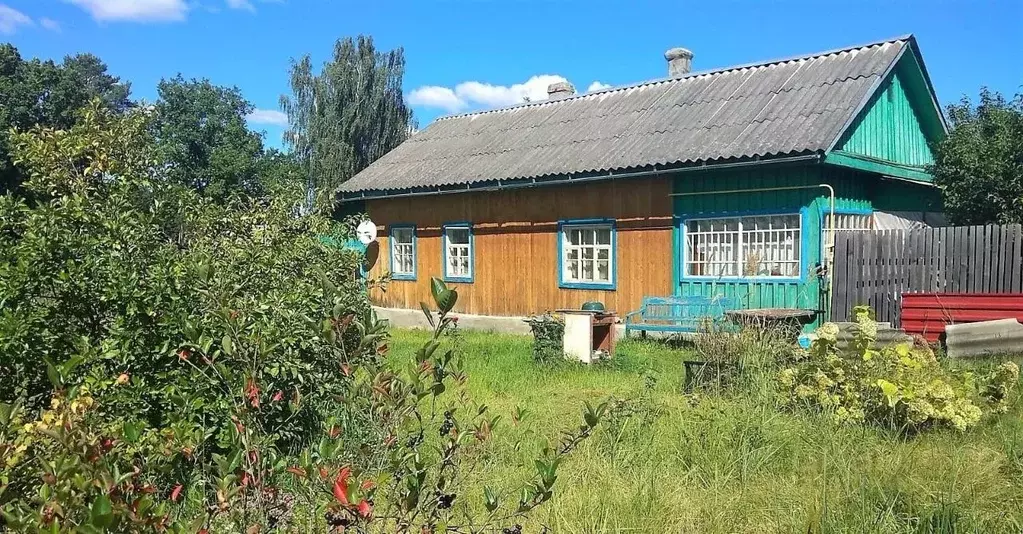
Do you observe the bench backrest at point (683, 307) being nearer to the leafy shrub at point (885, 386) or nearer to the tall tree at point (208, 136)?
the leafy shrub at point (885, 386)

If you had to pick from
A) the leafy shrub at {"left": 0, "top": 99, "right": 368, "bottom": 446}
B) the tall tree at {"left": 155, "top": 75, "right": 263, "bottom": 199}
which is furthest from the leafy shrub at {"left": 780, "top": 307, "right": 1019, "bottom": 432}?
the tall tree at {"left": 155, "top": 75, "right": 263, "bottom": 199}

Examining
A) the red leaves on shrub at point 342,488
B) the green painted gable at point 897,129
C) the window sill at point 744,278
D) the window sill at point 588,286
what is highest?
the green painted gable at point 897,129

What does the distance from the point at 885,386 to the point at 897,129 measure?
8941 millimetres

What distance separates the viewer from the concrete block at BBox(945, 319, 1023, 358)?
841cm

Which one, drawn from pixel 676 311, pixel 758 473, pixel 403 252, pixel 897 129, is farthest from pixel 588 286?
pixel 758 473

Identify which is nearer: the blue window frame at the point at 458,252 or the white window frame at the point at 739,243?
the white window frame at the point at 739,243

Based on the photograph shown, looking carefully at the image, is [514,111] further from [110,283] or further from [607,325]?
[110,283]

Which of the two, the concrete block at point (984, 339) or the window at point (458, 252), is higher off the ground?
the window at point (458, 252)

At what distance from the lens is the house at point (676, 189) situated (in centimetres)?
1080

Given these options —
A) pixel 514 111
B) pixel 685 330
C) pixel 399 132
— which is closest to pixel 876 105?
pixel 685 330

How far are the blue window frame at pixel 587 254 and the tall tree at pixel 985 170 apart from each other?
537 centimetres

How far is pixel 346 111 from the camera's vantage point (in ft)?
103

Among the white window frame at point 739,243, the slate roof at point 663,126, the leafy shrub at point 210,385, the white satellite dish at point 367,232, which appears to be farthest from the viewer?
the white satellite dish at point 367,232

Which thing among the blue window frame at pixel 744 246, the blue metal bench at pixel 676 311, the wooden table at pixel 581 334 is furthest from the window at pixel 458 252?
the wooden table at pixel 581 334
